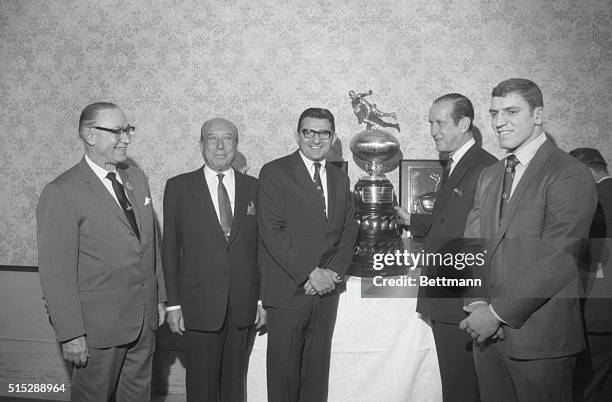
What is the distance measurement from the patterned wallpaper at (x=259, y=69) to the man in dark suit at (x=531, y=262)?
149cm

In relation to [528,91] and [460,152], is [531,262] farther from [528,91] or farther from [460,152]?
[460,152]

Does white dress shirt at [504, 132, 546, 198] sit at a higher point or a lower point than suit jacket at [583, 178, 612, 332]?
higher

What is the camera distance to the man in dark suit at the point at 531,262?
5.53 feet

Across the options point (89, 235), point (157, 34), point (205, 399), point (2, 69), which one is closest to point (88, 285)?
point (89, 235)

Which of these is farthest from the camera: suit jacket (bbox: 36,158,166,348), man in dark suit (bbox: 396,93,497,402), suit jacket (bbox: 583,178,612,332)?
→ suit jacket (bbox: 583,178,612,332)

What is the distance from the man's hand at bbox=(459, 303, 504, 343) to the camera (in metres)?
1.79

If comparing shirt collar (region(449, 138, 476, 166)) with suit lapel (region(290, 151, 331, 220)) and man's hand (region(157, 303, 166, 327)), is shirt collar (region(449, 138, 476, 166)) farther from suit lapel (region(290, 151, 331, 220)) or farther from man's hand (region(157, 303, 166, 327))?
man's hand (region(157, 303, 166, 327))

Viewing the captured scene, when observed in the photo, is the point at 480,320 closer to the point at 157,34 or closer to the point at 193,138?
the point at 193,138

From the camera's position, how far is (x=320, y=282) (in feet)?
7.88

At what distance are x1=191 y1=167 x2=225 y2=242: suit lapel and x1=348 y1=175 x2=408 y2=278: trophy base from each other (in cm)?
75

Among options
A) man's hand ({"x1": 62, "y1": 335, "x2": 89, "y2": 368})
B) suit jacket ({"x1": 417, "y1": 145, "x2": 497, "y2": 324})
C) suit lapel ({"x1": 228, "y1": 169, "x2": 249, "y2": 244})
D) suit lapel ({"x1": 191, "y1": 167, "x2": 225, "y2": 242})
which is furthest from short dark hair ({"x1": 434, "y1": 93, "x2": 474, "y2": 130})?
man's hand ({"x1": 62, "y1": 335, "x2": 89, "y2": 368})

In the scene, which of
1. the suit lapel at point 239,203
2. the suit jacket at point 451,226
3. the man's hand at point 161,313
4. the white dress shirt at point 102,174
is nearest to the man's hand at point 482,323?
the suit jacket at point 451,226

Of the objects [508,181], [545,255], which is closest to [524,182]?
[508,181]

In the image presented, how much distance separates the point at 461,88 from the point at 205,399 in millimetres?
2340
